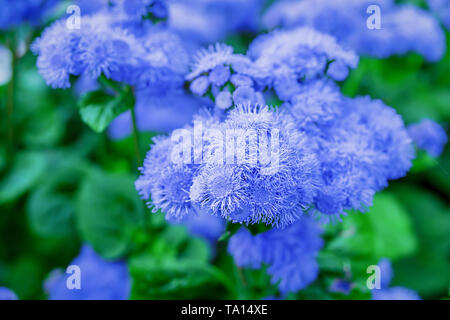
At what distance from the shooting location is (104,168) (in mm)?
1938

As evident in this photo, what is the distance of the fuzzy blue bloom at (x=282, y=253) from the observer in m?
1.19

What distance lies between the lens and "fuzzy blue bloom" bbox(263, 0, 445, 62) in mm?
1817

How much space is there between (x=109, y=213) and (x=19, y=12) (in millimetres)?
879

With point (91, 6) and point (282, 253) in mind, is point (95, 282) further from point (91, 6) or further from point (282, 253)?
point (91, 6)

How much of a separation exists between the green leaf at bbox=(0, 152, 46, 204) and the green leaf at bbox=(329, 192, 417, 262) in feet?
4.17

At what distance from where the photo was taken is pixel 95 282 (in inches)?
62.4

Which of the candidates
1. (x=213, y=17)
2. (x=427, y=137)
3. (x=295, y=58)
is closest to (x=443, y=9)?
(x=427, y=137)

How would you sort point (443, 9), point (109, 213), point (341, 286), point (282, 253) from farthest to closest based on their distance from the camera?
point (443, 9)
point (109, 213)
point (341, 286)
point (282, 253)

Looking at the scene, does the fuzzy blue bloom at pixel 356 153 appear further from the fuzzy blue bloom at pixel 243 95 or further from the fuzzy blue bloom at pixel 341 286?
the fuzzy blue bloom at pixel 341 286

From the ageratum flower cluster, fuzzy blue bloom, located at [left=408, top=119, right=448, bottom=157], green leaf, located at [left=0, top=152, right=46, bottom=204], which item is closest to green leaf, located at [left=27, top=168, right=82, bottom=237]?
green leaf, located at [left=0, top=152, right=46, bottom=204]

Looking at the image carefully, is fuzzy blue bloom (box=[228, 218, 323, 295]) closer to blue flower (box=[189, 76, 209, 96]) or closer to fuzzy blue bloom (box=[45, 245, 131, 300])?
blue flower (box=[189, 76, 209, 96])

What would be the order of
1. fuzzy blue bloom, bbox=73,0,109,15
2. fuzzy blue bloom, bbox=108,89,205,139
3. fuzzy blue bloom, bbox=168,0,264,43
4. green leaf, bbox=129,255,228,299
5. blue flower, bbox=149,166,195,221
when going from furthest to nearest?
1. fuzzy blue bloom, bbox=168,0,264,43
2. fuzzy blue bloom, bbox=108,89,205,139
3. fuzzy blue bloom, bbox=73,0,109,15
4. green leaf, bbox=129,255,228,299
5. blue flower, bbox=149,166,195,221

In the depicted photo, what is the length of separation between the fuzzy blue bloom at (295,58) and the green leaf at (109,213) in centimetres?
80
